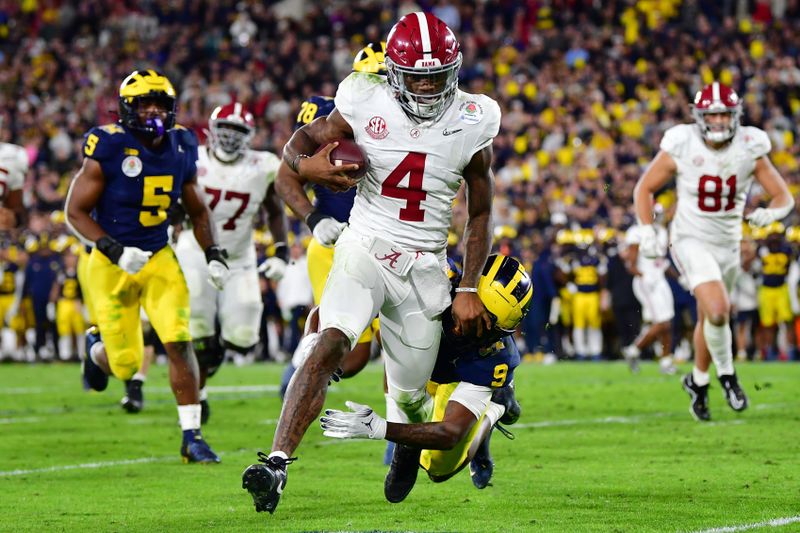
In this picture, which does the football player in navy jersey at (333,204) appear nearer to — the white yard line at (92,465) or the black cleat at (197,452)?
the black cleat at (197,452)

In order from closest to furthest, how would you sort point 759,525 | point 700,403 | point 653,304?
point 759,525
point 700,403
point 653,304

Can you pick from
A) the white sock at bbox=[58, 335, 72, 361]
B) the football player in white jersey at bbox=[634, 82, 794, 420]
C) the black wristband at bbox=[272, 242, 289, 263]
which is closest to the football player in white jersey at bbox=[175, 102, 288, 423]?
the black wristband at bbox=[272, 242, 289, 263]

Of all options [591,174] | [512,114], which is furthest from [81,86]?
[591,174]

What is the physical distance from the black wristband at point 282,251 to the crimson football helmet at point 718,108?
9.16ft

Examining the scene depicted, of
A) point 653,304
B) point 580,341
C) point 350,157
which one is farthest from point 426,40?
point 580,341

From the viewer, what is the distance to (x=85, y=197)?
6.75m

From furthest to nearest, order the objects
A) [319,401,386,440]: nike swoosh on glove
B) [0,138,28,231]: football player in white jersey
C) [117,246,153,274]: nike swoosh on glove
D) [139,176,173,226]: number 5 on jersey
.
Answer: [0,138,28,231]: football player in white jersey, [139,176,173,226]: number 5 on jersey, [117,246,153,274]: nike swoosh on glove, [319,401,386,440]: nike swoosh on glove

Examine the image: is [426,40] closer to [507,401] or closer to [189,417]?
[507,401]

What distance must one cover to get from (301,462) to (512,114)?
13.7 m

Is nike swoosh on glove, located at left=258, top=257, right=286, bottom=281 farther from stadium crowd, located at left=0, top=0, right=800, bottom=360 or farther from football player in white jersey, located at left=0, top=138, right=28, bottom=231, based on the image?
stadium crowd, located at left=0, top=0, right=800, bottom=360

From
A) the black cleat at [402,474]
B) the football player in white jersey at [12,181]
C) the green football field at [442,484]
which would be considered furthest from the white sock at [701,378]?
the football player in white jersey at [12,181]

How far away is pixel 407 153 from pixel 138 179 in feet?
8.01

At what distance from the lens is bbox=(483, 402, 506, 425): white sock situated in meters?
5.25

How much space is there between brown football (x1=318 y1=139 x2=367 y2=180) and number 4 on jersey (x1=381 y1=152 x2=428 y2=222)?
12 centimetres
